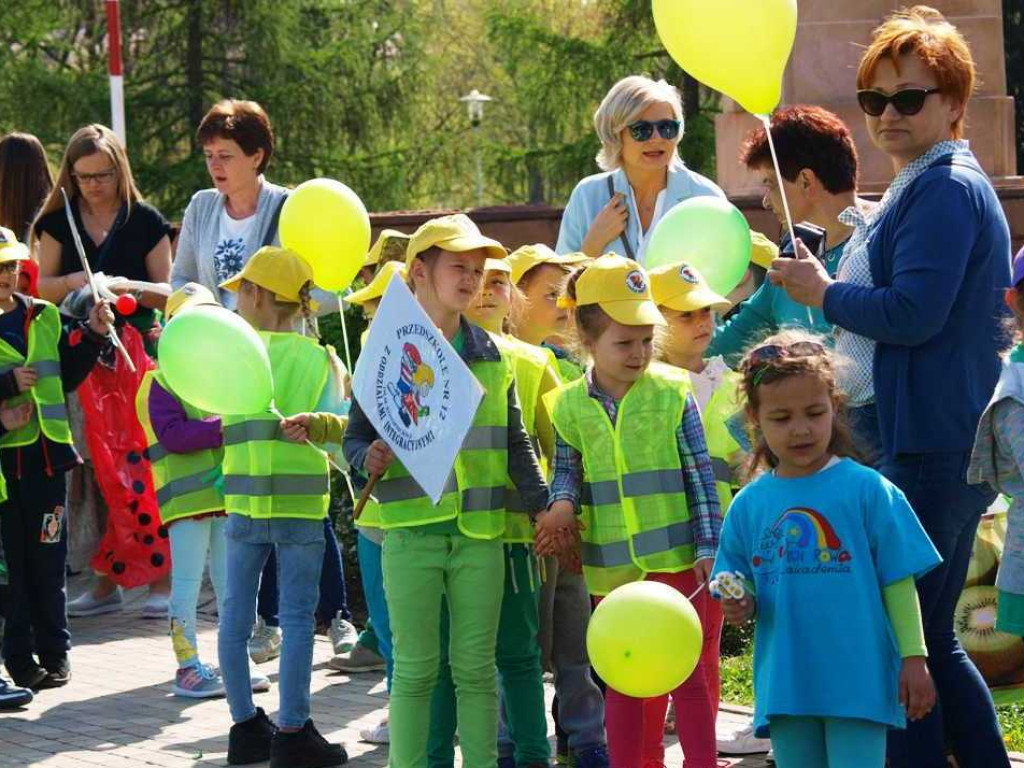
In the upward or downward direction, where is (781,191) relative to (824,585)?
upward

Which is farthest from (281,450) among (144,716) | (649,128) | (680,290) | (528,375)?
(649,128)

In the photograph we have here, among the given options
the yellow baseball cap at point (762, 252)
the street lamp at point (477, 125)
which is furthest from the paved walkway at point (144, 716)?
the street lamp at point (477, 125)

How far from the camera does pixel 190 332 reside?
20.6ft

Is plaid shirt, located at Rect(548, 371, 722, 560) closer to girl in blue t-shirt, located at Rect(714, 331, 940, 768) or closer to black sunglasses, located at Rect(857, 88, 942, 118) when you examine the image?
girl in blue t-shirt, located at Rect(714, 331, 940, 768)

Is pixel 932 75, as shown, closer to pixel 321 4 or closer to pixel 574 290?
pixel 574 290

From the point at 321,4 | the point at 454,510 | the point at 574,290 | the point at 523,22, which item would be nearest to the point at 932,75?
the point at 574,290

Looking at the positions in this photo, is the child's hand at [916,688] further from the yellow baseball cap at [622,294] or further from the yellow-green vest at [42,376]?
the yellow-green vest at [42,376]

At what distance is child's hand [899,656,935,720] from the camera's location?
4629 millimetres

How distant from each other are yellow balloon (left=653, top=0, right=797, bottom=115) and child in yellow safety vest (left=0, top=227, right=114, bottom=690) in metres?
3.30

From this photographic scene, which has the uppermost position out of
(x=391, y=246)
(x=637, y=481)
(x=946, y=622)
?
(x=391, y=246)

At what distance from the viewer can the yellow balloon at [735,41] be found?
5648 millimetres

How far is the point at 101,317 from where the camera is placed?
815 centimetres

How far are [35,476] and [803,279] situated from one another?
165 inches

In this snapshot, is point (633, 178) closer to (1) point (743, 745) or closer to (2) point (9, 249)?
(1) point (743, 745)
